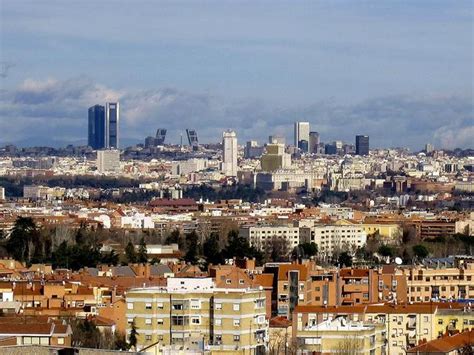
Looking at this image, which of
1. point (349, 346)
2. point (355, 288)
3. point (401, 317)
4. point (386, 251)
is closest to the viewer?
point (349, 346)

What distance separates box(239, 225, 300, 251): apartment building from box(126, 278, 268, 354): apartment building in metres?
40.0

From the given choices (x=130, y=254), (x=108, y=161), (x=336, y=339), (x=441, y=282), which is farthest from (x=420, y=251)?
(x=108, y=161)

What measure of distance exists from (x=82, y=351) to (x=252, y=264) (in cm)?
2558

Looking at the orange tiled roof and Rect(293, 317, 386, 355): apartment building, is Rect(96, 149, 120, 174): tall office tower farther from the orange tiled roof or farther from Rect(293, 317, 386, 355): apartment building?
Rect(293, 317, 386, 355): apartment building

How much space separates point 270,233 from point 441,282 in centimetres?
2881

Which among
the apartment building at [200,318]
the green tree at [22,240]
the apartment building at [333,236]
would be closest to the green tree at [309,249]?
the apartment building at [333,236]

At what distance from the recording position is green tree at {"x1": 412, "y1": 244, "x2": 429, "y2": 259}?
55969mm

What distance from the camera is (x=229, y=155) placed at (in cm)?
18988

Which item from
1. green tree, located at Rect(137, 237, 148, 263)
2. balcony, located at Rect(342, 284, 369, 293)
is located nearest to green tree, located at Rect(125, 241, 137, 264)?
green tree, located at Rect(137, 237, 148, 263)

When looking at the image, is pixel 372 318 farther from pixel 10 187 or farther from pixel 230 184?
pixel 230 184

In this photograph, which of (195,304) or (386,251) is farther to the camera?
(386,251)

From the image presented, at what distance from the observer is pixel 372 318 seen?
30875 mm

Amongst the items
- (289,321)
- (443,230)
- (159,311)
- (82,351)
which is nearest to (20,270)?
(289,321)

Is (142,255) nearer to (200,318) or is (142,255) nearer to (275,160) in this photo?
(200,318)
